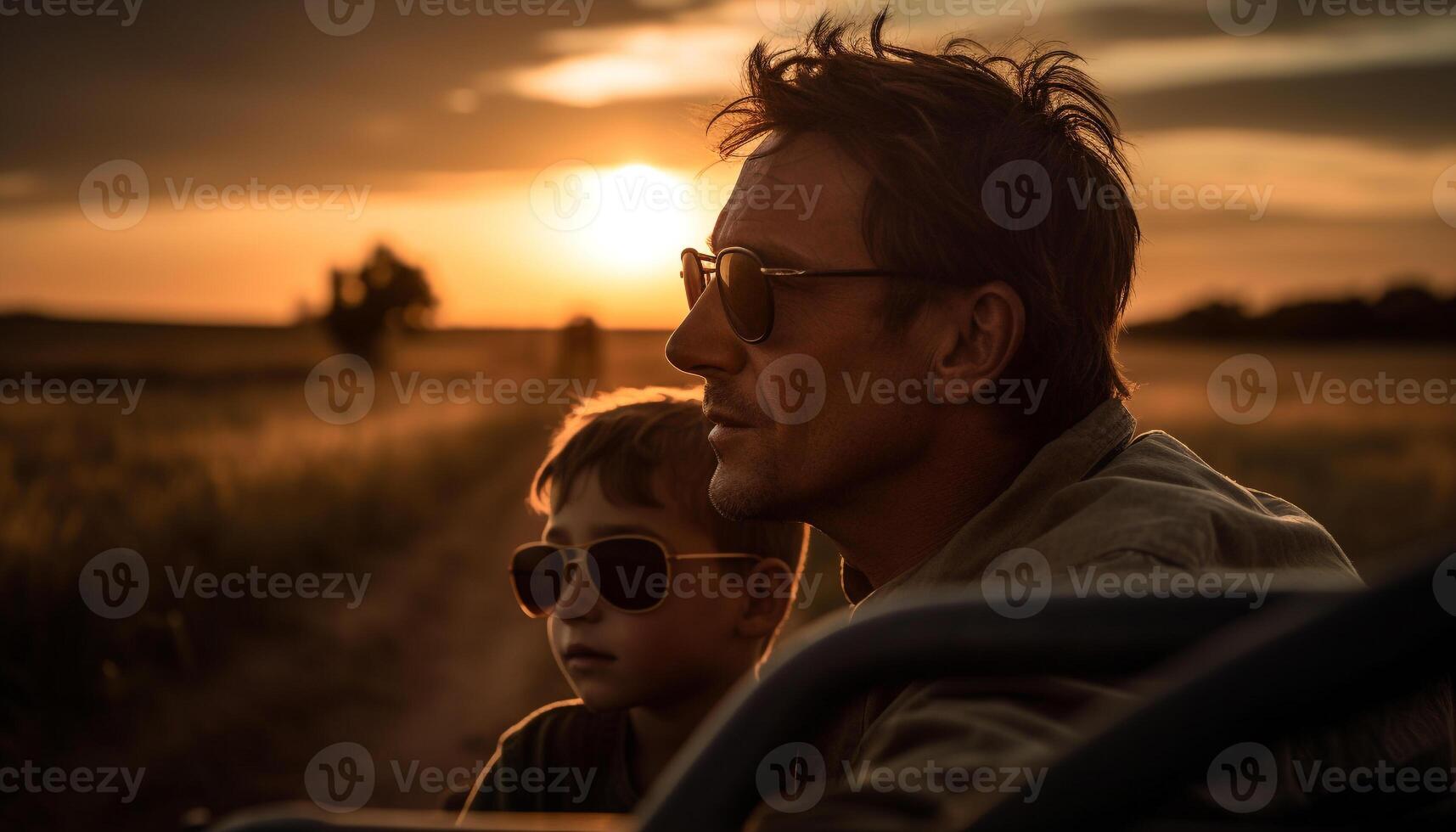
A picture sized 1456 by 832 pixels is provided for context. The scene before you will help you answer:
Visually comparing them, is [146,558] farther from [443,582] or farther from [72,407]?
[72,407]

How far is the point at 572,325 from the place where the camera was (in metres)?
51.8

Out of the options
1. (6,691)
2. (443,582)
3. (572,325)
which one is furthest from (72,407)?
(572,325)

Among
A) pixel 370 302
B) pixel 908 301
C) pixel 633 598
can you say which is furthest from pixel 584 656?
pixel 370 302

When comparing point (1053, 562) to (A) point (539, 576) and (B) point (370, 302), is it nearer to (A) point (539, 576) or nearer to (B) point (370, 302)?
(A) point (539, 576)

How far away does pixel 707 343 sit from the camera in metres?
2.74

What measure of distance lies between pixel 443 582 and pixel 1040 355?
9.99 meters

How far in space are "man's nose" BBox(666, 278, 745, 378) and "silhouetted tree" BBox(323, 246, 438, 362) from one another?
77683mm

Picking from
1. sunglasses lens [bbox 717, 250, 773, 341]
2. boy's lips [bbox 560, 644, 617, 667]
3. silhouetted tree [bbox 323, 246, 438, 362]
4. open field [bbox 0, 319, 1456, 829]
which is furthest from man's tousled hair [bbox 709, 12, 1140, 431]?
silhouetted tree [bbox 323, 246, 438, 362]

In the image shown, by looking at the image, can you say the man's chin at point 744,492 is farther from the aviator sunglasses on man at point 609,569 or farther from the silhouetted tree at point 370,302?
the silhouetted tree at point 370,302

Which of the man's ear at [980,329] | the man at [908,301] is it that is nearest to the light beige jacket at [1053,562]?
the man at [908,301]

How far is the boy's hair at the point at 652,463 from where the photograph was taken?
331 centimetres

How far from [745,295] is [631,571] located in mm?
949

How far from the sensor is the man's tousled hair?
2.54 m

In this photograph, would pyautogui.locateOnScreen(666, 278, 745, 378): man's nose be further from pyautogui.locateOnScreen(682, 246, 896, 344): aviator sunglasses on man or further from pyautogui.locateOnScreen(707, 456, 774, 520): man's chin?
pyautogui.locateOnScreen(707, 456, 774, 520): man's chin
